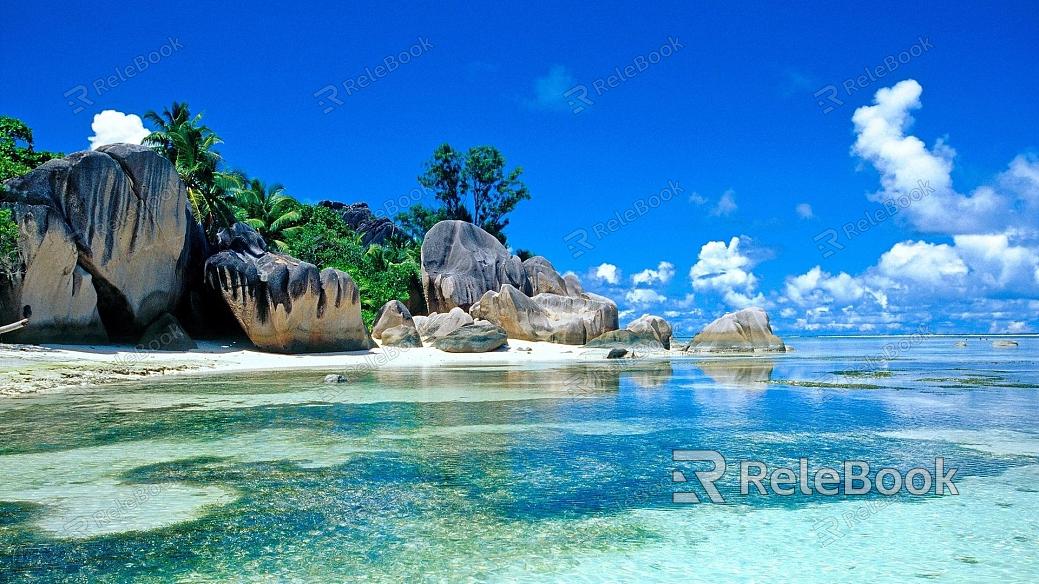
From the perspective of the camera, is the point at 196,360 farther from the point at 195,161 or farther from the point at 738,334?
the point at 738,334

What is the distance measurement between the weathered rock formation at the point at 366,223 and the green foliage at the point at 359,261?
30.7ft

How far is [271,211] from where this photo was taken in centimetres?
3703

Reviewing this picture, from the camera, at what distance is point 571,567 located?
3971 mm

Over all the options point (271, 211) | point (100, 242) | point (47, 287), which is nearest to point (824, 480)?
point (47, 287)

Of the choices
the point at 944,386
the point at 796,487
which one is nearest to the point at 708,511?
the point at 796,487

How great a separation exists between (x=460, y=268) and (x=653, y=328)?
33.4ft

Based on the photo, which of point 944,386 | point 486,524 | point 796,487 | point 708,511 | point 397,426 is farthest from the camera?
point 944,386

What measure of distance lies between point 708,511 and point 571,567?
5.25 ft

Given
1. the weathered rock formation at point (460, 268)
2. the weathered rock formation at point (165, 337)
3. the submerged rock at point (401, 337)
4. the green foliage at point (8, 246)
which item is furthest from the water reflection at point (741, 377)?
the green foliage at point (8, 246)

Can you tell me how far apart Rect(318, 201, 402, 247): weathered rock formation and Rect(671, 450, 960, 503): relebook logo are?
41.5m

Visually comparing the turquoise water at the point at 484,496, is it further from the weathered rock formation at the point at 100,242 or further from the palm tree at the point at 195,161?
the palm tree at the point at 195,161

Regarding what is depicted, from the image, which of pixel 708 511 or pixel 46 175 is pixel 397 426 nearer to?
pixel 708 511

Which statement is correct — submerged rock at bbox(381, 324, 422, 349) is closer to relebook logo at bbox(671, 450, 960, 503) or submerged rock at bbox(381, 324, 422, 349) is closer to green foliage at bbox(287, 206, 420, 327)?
green foliage at bbox(287, 206, 420, 327)

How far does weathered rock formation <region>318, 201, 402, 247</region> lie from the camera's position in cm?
4891
